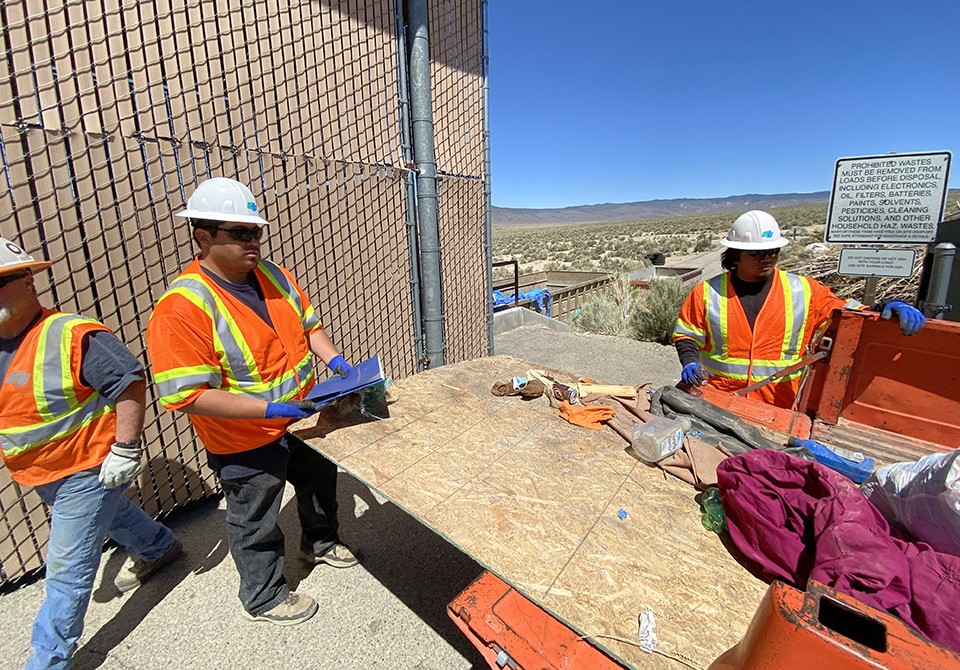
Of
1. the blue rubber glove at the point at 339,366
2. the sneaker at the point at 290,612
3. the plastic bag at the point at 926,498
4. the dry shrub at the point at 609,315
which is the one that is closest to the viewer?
the plastic bag at the point at 926,498

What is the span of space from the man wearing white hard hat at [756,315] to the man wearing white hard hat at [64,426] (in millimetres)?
3419

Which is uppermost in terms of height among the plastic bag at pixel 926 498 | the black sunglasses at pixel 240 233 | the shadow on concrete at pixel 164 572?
the black sunglasses at pixel 240 233

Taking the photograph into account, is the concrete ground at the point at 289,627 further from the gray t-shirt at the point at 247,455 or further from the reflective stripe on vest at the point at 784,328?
the reflective stripe on vest at the point at 784,328

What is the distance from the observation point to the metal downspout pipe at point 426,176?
430 cm

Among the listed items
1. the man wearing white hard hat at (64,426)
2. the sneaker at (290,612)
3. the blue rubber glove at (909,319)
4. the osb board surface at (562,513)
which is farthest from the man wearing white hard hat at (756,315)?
the man wearing white hard hat at (64,426)

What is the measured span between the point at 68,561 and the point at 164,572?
96 cm

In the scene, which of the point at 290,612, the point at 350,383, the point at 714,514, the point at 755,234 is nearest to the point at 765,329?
the point at 755,234

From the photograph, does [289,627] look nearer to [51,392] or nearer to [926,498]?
[51,392]

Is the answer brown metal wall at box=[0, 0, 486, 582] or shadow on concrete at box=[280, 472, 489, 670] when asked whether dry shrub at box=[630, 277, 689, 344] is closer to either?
brown metal wall at box=[0, 0, 486, 582]

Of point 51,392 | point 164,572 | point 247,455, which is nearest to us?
point 51,392

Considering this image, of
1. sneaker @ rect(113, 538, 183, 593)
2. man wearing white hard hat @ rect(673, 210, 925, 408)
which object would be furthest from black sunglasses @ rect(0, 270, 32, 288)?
man wearing white hard hat @ rect(673, 210, 925, 408)

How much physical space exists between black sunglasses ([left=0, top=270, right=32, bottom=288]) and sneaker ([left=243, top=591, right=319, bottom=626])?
2.10m

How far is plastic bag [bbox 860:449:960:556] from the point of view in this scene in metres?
1.39

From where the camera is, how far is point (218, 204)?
226 cm
